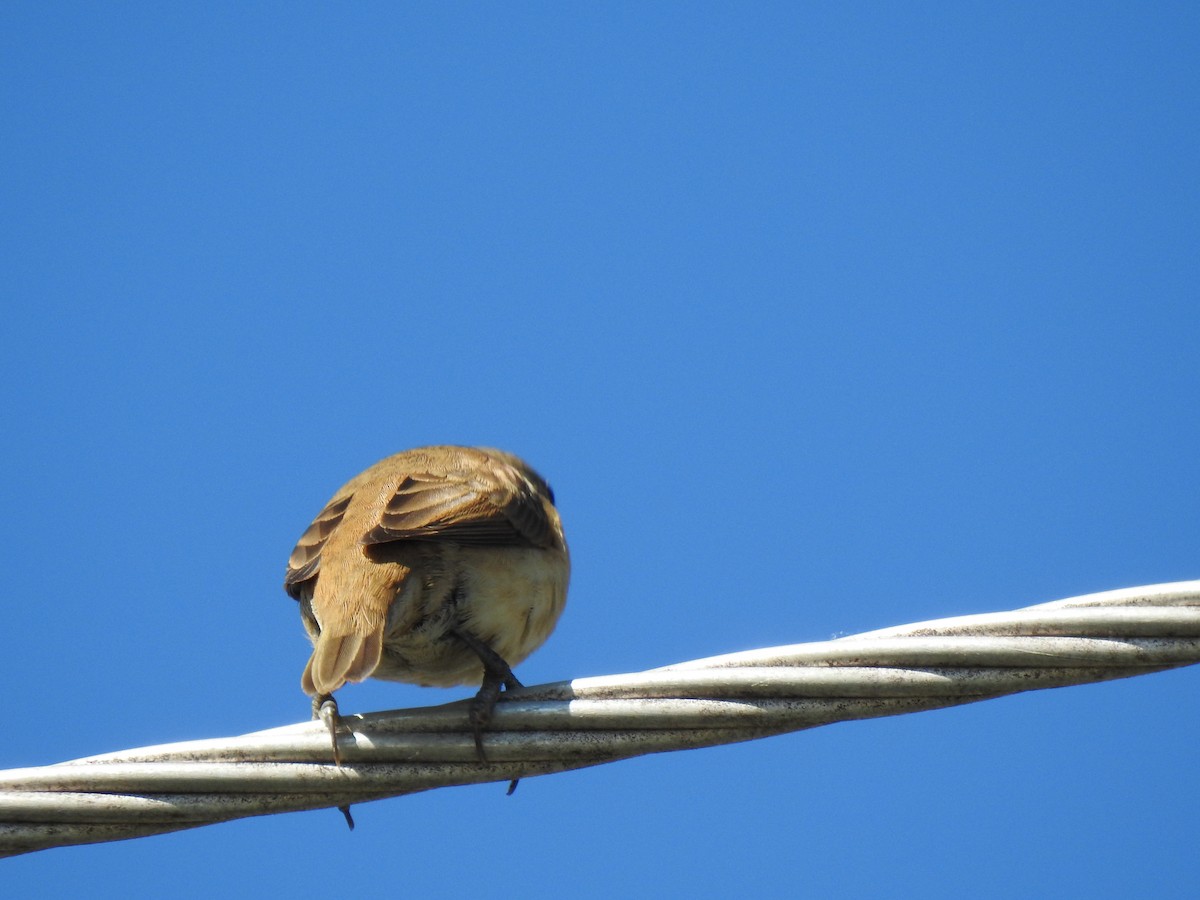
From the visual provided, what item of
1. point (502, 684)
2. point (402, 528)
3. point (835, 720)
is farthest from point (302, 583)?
point (835, 720)

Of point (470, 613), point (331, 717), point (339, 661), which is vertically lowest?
point (331, 717)

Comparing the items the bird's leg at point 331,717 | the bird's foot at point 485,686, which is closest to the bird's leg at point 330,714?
the bird's leg at point 331,717

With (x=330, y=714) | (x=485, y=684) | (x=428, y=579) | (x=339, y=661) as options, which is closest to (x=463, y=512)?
(x=428, y=579)

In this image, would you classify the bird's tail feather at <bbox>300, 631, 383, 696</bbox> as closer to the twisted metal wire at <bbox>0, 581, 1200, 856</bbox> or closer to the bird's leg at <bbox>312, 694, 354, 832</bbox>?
the bird's leg at <bbox>312, 694, 354, 832</bbox>

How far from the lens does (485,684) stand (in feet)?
15.2

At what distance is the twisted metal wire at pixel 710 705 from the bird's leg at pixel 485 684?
0.23 metres

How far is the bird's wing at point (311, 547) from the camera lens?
553 cm

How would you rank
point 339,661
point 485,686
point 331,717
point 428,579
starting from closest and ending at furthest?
point 331,717
point 485,686
point 339,661
point 428,579

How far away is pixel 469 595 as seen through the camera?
221 inches

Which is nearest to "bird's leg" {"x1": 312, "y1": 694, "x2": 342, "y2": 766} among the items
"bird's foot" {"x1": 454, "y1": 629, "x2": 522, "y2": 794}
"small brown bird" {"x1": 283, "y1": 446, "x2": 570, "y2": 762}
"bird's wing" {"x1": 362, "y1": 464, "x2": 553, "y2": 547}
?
"small brown bird" {"x1": 283, "y1": 446, "x2": 570, "y2": 762}

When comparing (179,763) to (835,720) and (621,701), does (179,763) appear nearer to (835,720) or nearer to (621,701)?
(621,701)

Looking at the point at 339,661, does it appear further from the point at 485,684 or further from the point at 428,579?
the point at 428,579

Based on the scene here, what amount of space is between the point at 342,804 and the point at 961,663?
1.64 meters

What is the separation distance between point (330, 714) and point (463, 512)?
1.69 metres
